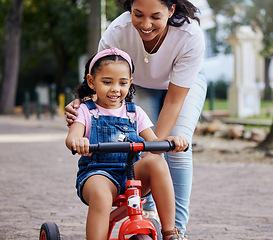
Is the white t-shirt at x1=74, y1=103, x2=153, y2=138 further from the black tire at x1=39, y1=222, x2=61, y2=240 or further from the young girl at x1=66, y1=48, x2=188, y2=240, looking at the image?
the black tire at x1=39, y1=222, x2=61, y2=240

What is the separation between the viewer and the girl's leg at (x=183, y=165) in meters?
3.34

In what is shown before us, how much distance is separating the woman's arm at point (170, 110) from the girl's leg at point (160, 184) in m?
0.39

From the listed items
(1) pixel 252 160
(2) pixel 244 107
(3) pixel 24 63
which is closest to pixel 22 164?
(1) pixel 252 160

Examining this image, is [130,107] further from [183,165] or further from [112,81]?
[183,165]

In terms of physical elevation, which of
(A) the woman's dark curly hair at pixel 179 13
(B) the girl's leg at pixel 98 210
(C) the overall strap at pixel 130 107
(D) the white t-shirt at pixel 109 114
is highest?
(A) the woman's dark curly hair at pixel 179 13

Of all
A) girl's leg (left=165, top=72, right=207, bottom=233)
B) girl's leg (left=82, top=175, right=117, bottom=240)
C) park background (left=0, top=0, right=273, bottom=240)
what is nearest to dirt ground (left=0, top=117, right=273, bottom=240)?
park background (left=0, top=0, right=273, bottom=240)

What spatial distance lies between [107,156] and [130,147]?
30cm

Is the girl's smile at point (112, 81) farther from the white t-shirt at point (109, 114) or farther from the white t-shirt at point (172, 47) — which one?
the white t-shirt at point (172, 47)

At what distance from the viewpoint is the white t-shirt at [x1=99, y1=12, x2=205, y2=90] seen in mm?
3223

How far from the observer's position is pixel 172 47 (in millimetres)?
3244

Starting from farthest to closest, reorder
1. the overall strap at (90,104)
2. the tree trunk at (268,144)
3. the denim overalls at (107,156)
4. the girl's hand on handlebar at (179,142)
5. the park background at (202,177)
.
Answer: the tree trunk at (268,144)
the park background at (202,177)
the overall strap at (90,104)
the denim overalls at (107,156)
the girl's hand on handlebar at (179,142)

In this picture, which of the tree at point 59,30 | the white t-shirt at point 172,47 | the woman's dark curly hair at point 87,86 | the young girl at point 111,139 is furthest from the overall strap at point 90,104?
the tree at point 59,30

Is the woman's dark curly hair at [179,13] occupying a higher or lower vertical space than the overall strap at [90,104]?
higher

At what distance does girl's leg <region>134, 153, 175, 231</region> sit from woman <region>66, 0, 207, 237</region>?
1.21 feet
